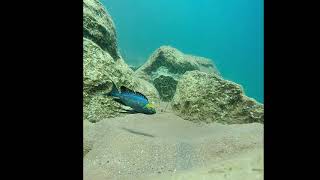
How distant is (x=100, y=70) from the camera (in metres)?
5.52

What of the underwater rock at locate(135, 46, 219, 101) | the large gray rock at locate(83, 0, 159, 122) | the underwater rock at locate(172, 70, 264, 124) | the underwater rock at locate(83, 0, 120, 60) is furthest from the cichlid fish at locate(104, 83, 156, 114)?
the underwater rock at locate(135, 46, 219, 101)

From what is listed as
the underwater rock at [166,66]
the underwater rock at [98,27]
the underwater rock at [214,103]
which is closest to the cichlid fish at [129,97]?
the underwater rock at [214,103]

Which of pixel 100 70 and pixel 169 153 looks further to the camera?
pixel 100 70

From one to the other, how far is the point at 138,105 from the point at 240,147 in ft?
5.14

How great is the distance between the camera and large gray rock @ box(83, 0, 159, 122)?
16.8 ft

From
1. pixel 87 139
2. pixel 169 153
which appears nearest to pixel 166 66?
pixel 87 139

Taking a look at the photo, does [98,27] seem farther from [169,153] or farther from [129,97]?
[169,153]

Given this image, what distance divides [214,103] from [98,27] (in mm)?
2718

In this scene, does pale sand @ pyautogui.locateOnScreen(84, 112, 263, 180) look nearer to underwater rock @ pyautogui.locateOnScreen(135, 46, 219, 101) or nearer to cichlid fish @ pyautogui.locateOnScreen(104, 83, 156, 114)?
cichlid fish @ pyautogui.locateOnScreen(104, 83, 156, 114)

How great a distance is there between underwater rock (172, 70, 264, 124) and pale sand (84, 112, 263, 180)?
70 cm

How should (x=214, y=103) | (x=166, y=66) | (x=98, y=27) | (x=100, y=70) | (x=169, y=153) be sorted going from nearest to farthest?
(x=169, y=153) → (x=100, y=70) → (x=214, y=103) → (x=98, y=27) → (x=166, y=66)

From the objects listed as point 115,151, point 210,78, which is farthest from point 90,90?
point 210,78

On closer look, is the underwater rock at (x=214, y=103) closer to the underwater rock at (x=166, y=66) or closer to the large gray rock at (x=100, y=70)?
the large gray rock at (x=100, y=70)

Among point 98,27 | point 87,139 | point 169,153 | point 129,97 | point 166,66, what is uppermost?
point 166,66
